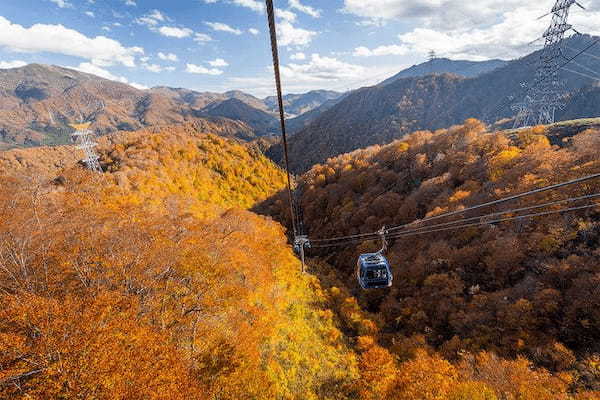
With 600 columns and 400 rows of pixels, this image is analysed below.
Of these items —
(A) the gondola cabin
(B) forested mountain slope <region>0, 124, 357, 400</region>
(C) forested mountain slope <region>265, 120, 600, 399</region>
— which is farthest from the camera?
(C) forested mountain slope <region>265, 120, 600, 399</region>

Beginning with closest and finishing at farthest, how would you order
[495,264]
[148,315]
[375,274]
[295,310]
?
[375,274], [148,315], [495,264], [295,310]

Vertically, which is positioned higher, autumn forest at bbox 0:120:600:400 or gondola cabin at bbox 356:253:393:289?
gondola cabin at bbox 356:253:393:289

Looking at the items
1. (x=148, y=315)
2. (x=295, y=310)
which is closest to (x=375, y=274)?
(x=148, y=315)

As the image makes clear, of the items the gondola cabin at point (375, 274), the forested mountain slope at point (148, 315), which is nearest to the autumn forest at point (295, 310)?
the forested mountain slope at point (148, 315)

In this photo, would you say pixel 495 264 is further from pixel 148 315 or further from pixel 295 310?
pixel 148 315

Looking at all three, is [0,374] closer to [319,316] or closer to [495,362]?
[319,316]

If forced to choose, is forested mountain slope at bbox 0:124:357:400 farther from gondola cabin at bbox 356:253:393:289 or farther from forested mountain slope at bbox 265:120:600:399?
forested mountain slope at bbox 265:120:600:399

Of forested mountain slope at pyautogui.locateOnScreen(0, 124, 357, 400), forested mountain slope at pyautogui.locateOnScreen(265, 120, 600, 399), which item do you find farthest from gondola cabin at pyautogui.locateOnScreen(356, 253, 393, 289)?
forested mountain slope at pyautogui.locateOnScreen(0, 124, 357, 400)

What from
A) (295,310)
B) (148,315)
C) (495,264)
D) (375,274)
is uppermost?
(375,274)

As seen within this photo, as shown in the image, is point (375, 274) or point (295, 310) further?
point (295, 310)
